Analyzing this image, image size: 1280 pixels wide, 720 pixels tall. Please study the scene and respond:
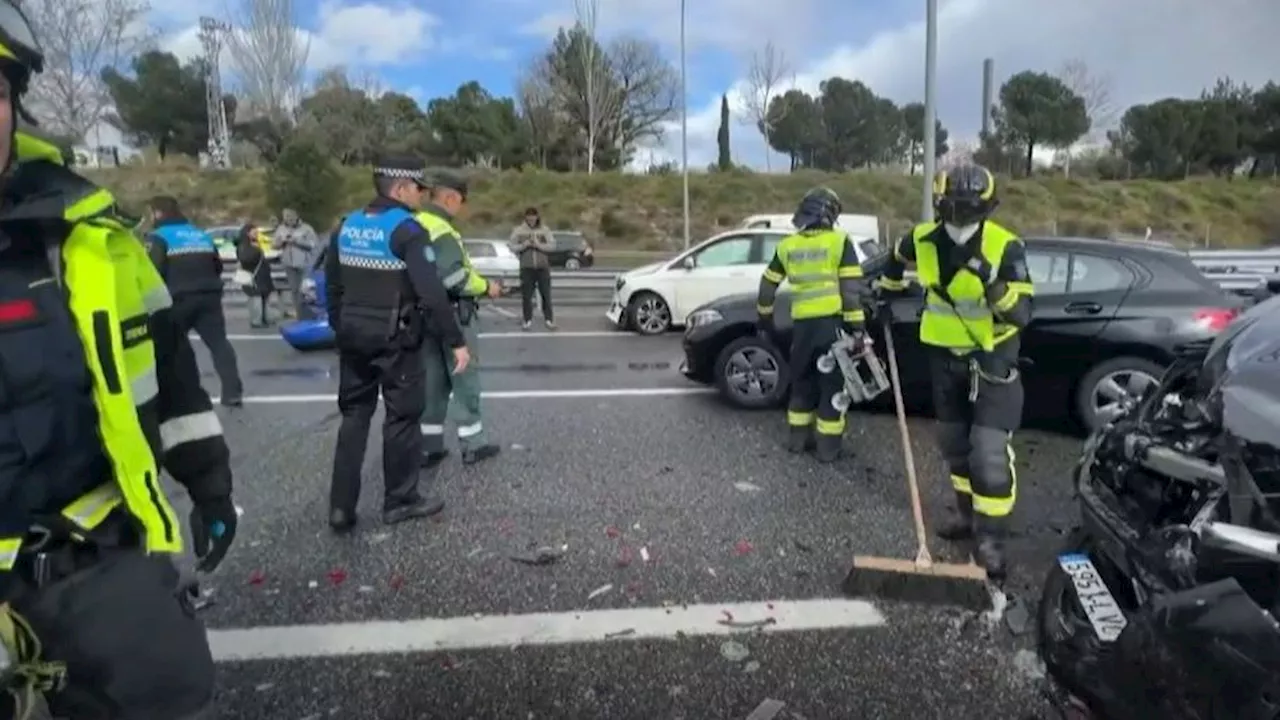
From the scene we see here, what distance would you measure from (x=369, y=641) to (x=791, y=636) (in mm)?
1606

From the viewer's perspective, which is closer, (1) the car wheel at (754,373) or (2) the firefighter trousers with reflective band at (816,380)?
(2) the firefighter trousers with reflective band at (816,380)

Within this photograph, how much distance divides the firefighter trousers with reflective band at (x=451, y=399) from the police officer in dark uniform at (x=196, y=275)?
2.67 m

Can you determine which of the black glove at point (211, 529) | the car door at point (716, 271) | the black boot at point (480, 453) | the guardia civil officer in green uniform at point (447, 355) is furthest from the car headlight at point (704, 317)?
the black glove at point (211, 529)

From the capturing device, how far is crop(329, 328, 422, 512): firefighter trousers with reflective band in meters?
4.59

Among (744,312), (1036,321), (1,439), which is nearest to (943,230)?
(1036,321)

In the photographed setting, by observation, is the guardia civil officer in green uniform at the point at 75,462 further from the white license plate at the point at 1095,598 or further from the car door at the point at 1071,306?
the car door at the point at 1071,306

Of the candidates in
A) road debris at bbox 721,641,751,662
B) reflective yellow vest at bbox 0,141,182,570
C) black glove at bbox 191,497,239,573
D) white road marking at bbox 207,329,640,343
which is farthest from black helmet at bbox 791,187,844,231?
white road marking at bbox 207,329,640,343

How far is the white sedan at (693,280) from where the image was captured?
12203 mm

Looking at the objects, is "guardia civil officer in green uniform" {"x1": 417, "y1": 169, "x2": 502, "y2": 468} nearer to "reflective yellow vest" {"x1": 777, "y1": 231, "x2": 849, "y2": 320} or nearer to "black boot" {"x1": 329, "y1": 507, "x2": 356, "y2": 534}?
"black boot" {"x1": 329, "y1": 507, "x2": 356, "y2": 534}

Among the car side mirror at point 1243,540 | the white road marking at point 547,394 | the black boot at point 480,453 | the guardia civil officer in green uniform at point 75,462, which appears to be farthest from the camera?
the white road marking at point 547,394

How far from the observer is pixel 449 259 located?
5.17m

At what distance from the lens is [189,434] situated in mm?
1999

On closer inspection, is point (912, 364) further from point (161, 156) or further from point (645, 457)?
point (161, 156)

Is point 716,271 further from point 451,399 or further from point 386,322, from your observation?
point 386,322
